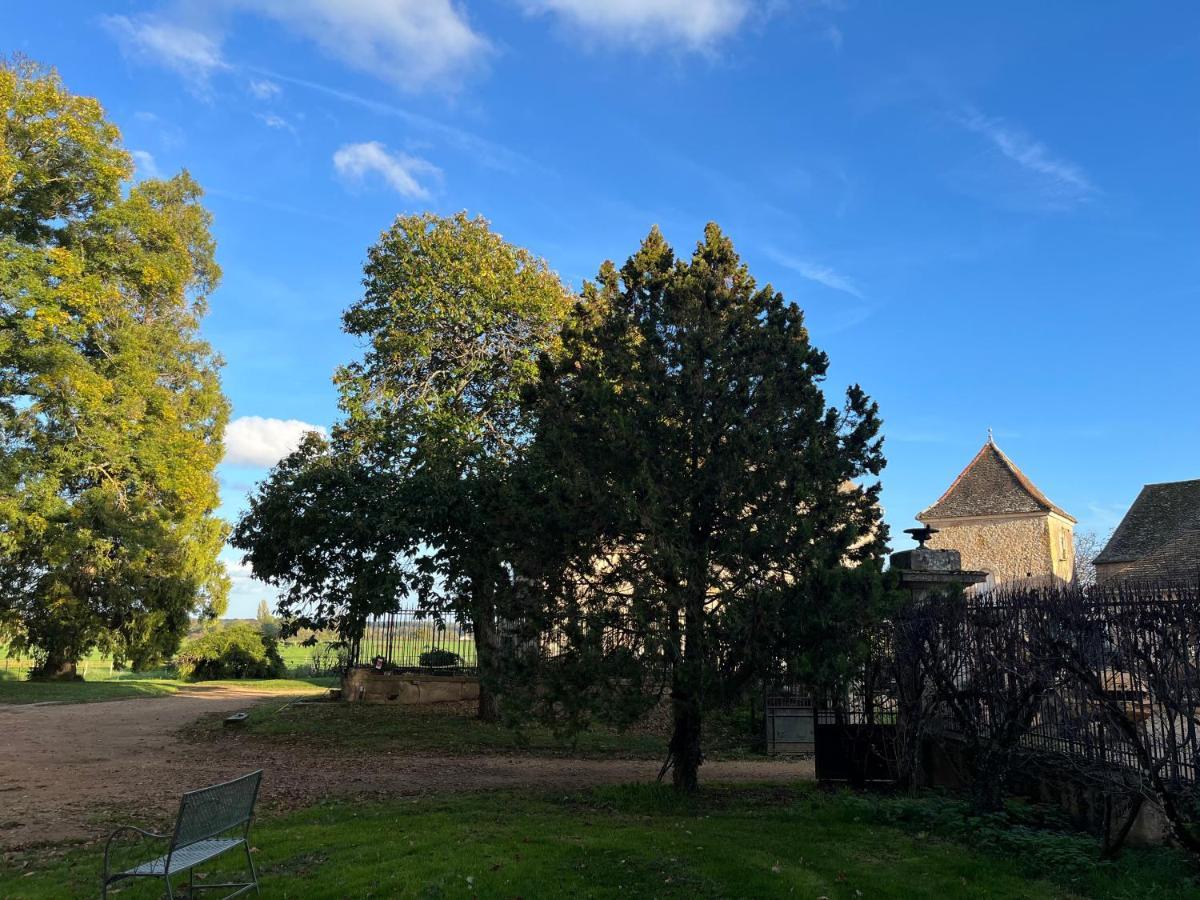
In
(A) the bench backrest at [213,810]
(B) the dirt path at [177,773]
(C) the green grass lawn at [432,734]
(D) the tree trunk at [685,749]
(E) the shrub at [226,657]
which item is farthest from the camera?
(E) the shrub at [226,657]

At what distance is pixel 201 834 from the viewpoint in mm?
5664

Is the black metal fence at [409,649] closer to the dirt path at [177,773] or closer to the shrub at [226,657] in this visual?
the dirt path at [177,773]

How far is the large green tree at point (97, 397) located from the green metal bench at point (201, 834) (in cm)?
1733

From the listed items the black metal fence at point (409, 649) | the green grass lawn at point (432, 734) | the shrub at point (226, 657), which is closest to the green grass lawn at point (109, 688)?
the shrub at point (226, 657)

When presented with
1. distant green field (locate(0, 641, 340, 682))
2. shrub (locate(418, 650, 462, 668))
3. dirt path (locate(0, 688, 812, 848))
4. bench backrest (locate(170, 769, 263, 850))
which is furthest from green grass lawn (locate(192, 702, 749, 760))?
distant green field (locate(0, 641, 340, 682))

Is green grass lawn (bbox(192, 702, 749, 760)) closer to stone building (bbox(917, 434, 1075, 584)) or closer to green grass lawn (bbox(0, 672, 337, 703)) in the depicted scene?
green grass lawn (bbox(0, 672, 337, 703))

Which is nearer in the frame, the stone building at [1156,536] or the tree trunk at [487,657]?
the tree trunk at [487,657]

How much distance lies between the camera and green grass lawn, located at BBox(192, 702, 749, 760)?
14.3 metres

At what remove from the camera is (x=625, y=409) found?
8930mm

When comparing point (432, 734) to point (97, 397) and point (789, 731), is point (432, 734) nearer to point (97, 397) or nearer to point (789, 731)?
point (789, 731)

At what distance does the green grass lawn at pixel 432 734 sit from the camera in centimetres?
1430

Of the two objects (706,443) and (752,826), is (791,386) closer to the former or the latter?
(706,443)

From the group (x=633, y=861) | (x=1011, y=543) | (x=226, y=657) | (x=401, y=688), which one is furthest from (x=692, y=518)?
(x=1011, y=543)

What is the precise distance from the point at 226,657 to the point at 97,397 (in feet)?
49.5
